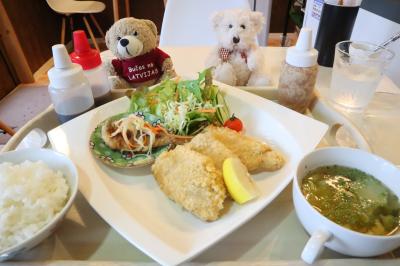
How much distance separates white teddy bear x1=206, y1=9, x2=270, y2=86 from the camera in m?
1.02

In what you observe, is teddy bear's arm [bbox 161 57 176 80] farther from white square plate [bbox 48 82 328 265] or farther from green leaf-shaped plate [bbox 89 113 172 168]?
green leaf-shaped plate [bbox 89 113 172 168]

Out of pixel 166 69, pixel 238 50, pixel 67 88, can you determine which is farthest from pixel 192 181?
pixel 238 50

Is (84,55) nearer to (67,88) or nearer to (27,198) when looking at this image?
(67,88)

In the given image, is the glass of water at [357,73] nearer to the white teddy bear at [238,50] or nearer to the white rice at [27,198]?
the white teddy bear at [238,50]

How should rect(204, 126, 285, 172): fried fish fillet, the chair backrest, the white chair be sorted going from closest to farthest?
rect(204, 126, 285, 172): fried fish fillet → the chair backrest → the white chair

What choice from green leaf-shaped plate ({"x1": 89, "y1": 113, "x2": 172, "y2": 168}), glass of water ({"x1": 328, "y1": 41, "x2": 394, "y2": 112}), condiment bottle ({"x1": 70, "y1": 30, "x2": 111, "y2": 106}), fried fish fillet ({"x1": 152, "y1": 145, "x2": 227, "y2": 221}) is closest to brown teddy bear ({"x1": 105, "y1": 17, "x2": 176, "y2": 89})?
condiment bottle ({"x1": 70, "y1": 30, "x2": 111, "y2": 106})

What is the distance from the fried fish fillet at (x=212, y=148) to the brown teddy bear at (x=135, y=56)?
0.40 m

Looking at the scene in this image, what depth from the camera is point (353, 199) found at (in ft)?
1.73

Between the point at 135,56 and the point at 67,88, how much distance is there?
0.30 m

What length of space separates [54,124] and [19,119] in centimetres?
191

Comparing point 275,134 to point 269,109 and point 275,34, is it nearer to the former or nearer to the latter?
point 269,109

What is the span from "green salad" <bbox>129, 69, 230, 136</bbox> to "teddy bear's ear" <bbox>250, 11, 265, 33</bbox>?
304mm

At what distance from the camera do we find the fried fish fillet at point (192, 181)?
56cm

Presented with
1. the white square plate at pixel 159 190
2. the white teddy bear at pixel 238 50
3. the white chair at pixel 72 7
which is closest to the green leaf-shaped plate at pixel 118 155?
the white square plate at pixel 159 190
